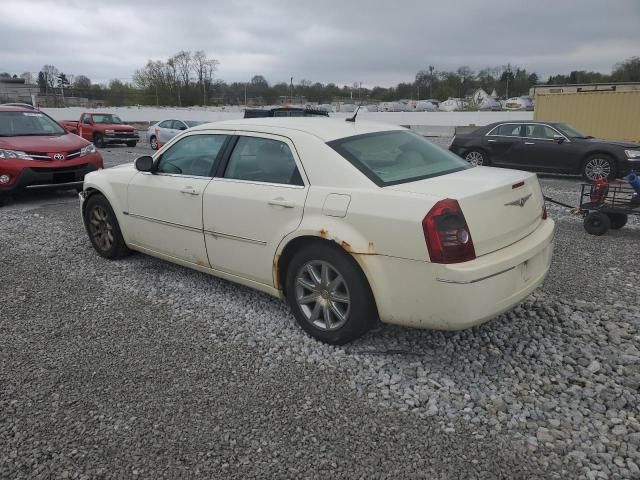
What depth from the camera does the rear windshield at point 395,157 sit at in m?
3.47

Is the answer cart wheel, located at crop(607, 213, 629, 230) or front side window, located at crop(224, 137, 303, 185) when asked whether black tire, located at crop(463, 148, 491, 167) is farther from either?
front side window, located at crop(224, 137, 303, 185)

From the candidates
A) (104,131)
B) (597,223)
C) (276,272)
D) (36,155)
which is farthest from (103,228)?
(104,131)

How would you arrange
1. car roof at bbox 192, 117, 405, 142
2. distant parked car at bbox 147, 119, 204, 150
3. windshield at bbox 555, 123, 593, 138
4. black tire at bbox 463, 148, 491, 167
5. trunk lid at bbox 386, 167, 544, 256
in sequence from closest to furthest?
trunk lid at bbox 386, 167, 544, 256, car roof at bbox 192, 117, 405, 142, windshield at bbox 555, 123, 593, 138, black tire at bbox 463, 148, 491, 167, distant parked car at bbox 147, 119, 204, 150

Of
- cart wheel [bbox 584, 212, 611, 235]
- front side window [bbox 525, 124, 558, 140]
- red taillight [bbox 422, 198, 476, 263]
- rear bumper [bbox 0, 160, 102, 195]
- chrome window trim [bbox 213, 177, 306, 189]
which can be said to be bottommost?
cart wheel [bbox 584, 212, 611, 235]

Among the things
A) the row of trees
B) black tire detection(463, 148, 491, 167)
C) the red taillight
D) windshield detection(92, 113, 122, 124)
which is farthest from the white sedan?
the row of trees

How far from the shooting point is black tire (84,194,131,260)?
5322 mm

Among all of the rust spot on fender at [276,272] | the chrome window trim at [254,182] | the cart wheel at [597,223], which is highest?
the chrome window trim at [254,182]

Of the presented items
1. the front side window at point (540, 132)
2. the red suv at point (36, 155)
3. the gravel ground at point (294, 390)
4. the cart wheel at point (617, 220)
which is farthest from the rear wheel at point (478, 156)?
the red suv at point (36, 155)

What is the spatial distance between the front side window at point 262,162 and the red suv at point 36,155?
583cm

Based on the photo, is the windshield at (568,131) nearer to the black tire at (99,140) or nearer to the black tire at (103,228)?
the black tire at (103,228)

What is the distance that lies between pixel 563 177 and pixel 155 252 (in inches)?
440

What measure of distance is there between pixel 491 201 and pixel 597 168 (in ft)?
32.1

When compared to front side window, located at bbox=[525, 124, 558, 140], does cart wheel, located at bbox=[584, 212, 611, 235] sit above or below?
below

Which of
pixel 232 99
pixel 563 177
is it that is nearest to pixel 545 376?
pixel 563 177
